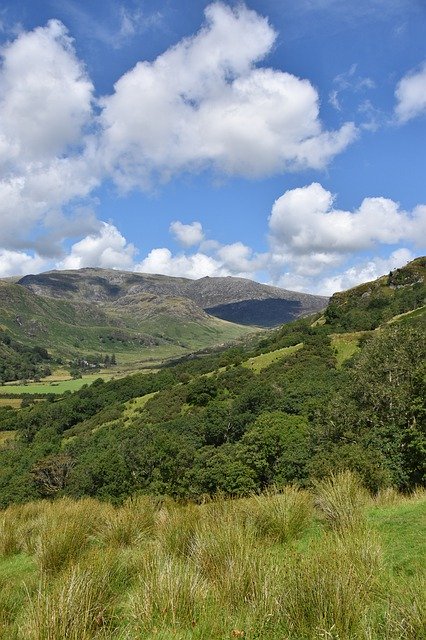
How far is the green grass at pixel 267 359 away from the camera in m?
113

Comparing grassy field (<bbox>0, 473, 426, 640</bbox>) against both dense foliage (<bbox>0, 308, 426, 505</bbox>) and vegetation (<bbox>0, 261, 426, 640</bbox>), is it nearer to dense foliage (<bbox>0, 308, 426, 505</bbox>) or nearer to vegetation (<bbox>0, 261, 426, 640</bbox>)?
vegetation (<bbox>0, 261, 426, 640</bbox>)

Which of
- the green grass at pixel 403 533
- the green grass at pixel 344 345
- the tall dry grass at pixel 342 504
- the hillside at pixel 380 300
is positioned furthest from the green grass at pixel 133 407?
the tall dry grass at pixel 342 504

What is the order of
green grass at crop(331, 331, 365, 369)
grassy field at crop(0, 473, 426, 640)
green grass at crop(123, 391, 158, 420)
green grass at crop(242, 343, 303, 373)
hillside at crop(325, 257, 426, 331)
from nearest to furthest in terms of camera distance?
grassy field at crop(0, 473, 426, 640) → green grass at crop(331, 331, 365, 369) → green grass at crop(123, 391, 158, 420) → green grass at crop(242, 343, 303, 373) → hillside at crop(325, 257, 426, 331)

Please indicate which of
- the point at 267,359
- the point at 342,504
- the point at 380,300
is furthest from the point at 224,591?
the point at 380,300

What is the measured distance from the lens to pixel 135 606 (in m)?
4.33

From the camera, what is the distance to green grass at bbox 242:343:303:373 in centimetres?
11288

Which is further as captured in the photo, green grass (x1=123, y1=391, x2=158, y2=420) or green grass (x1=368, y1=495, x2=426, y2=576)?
green grass (x1=123, y1=391, x2=158, y2=420)

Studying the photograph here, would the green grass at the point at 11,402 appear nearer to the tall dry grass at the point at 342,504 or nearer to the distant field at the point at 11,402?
the distant field at the point at 11,402

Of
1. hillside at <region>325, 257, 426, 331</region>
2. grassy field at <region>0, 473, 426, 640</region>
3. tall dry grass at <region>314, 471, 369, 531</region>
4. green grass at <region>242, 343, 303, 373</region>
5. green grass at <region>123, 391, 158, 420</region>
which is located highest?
hillside at <region>325, 257, 426, 331</region>

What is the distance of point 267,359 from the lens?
117 m

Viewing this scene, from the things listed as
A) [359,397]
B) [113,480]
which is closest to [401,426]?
[359,397]

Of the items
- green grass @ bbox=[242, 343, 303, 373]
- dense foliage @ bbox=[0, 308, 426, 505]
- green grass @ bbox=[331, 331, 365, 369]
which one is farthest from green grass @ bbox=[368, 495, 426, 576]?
green grass @ bbox=[242, 343, 303, 373]

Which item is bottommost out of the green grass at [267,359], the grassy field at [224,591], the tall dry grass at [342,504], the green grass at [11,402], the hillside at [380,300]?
the green grass at [11,402]

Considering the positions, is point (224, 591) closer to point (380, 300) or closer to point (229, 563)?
point (229, 563)
